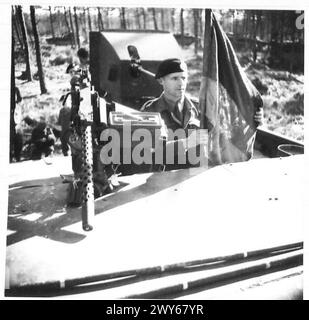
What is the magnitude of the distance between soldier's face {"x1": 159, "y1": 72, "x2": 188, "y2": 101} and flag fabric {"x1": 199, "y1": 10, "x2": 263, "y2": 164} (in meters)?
0.15

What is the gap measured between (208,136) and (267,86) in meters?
0.80

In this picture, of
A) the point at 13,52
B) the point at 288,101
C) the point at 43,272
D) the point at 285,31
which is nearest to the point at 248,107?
the point at 288,101

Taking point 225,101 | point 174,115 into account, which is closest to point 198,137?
point 174,115

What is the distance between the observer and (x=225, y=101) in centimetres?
284

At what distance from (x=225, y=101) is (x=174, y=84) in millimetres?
408

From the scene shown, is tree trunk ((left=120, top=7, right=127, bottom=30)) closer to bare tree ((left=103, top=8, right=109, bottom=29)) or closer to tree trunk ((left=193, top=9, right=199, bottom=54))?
bare tree ((left=103, top=8, right=109, bottom=29))

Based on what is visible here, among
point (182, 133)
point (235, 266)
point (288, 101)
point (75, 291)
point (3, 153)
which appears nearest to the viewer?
point (75, 291)

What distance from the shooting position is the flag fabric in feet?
9.04

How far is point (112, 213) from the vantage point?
214 cm

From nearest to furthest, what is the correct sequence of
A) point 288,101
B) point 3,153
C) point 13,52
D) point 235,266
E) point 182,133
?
1. point 235,266
2. point 3,153
3. point 13,52
4. point 182,133
5. point 288,101

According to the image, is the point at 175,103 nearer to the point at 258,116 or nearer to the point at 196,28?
the point at 258,116

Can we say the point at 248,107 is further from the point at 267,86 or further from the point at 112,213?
the point at 112,213

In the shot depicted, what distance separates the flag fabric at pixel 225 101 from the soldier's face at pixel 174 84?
15cm
